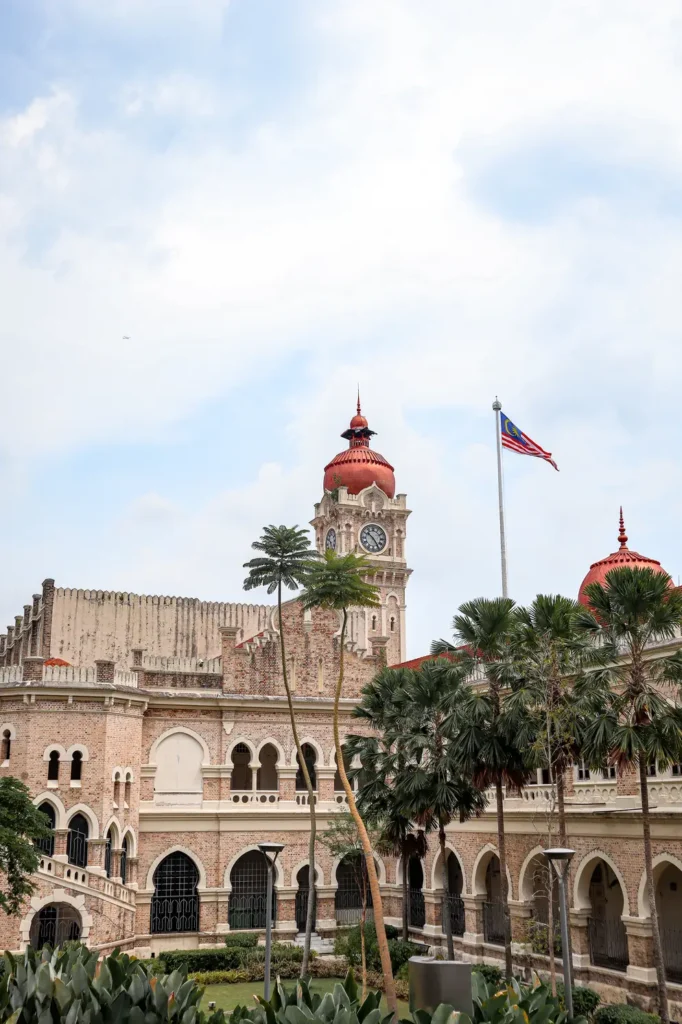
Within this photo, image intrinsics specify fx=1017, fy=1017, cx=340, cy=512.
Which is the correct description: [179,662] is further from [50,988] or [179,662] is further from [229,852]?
[50,988]

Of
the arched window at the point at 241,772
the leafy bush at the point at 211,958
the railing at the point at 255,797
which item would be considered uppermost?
the arched window at the point at 241,772

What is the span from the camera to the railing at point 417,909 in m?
35.8

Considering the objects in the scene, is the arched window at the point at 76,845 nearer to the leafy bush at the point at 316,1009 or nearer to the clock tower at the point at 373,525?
the leafy bush at the point at 316,1009

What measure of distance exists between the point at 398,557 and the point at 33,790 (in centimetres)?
3902

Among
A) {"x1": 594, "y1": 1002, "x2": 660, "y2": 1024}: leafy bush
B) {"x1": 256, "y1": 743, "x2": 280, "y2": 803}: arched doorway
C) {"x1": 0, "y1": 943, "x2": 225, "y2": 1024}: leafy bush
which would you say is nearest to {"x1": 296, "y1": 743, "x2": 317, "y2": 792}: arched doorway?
{"x1": 256, "y1": 743, "x2": 280, "y2": 803}: arched doorway

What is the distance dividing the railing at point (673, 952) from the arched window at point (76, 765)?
1852 centimetres

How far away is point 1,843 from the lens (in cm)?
2483

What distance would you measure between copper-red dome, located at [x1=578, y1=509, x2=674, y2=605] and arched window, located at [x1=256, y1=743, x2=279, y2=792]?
14.2 meters

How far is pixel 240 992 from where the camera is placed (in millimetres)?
29391

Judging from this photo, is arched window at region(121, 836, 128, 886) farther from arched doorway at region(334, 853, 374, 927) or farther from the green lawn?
Answer: arched doorway at region(334, 853, 374, 927)

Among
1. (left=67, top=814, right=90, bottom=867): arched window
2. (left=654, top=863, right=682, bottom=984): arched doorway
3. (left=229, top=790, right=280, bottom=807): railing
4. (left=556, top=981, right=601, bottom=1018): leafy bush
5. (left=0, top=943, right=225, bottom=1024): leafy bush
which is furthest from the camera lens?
(left=229, top=790, right=280, bottom=807): railing

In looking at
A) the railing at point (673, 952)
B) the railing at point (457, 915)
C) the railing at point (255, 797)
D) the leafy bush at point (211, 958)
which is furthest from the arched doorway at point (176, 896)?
the railing at point (673, 952)

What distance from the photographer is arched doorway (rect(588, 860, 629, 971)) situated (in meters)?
27.8

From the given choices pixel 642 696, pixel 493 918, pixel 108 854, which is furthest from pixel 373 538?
pixel 642 696
